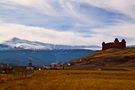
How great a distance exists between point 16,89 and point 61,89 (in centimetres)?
745

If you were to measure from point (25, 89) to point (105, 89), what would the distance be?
13.1 metres

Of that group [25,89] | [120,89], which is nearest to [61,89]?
[25,89]

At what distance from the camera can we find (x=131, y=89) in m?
59.2

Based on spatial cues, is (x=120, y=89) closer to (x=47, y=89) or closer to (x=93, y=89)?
(x=93, y=89)

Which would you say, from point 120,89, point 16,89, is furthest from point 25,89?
point 120,89

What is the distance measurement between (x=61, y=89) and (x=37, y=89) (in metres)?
3.95

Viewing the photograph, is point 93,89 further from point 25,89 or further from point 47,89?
point 25,89

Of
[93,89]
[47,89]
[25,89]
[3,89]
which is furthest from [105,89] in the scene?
[3,89]

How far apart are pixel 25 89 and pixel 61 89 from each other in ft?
19.5

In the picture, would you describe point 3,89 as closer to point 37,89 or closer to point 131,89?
point 37,89

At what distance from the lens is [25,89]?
60.1m

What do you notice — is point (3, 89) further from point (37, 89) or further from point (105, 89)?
point (105, 89)

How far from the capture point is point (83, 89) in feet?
193

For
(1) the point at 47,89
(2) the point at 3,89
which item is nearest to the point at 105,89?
(1) the point at 47,89
